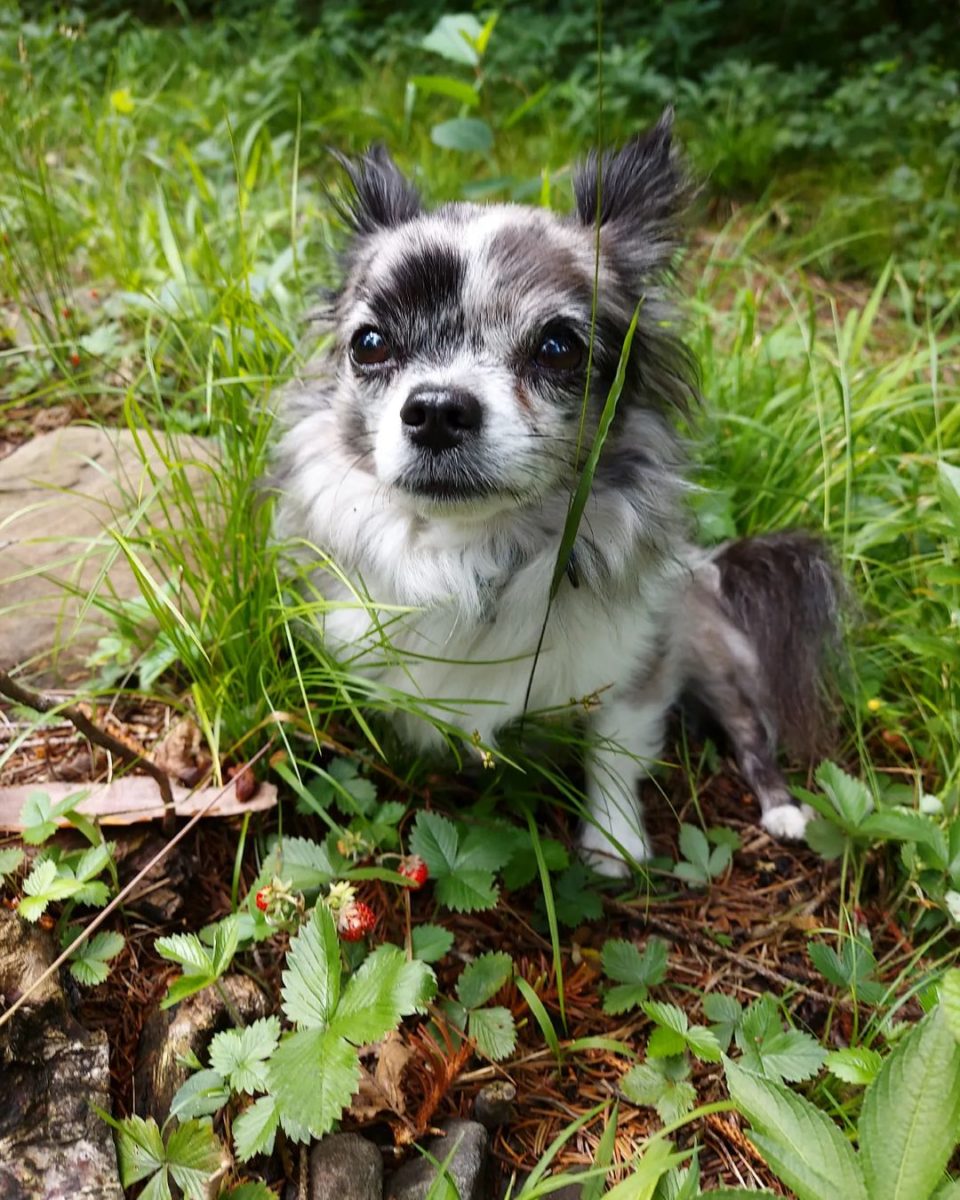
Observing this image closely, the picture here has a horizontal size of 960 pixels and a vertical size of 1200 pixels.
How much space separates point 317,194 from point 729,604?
3029mm

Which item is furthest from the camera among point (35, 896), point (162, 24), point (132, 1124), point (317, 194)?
point (162, 24)

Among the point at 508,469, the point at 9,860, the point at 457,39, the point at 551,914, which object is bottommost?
the point at 551,914

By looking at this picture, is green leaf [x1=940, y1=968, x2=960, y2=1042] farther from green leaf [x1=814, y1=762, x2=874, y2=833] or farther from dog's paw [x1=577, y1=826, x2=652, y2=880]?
dog's paw [x1=577, y1=826, x2=652, y2=880]

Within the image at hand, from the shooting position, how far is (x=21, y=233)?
3.15m

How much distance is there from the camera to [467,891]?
1.67 m

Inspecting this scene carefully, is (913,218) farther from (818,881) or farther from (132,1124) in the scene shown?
(132,1124)

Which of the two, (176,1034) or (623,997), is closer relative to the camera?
(176,1034)

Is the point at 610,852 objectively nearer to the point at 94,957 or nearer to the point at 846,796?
the point at 846,796

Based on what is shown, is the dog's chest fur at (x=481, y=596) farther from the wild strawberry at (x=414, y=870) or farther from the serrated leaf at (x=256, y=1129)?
the serrated leaf at (x=256, y=1129)

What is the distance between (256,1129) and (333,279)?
82.6 inches

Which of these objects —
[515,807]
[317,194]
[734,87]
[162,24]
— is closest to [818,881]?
[515,807]

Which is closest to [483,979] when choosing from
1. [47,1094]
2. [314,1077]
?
[314,1077]

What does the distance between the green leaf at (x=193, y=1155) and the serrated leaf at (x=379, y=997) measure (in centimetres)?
24

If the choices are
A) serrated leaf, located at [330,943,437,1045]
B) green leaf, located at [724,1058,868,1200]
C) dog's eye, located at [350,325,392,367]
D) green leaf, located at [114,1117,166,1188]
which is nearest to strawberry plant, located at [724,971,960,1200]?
green leaf, located at [724,1058,868,1200]
